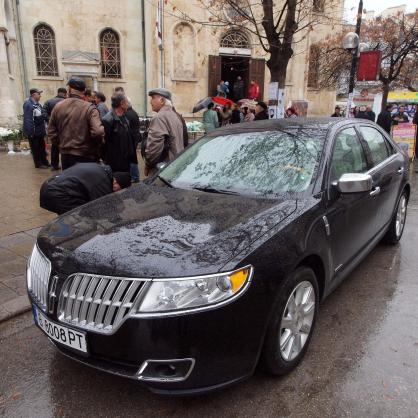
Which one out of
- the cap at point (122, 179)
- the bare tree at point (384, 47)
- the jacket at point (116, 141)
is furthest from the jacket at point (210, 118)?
the bare tree at point (384, 47)

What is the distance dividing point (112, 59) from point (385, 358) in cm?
1905

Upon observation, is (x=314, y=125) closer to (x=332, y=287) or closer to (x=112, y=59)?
(x=332, y=287)

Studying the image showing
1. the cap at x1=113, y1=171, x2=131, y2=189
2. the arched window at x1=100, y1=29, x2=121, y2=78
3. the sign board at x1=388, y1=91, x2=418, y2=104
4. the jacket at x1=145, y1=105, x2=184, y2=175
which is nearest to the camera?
the cap at x1=113, y1=171, x2=131, y2=189

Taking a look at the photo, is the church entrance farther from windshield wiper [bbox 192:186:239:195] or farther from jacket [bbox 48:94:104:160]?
windshield wiper [bbox 192:186:239:195]

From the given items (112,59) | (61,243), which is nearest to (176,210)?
(61,243)

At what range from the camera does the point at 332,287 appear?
303 centimetres

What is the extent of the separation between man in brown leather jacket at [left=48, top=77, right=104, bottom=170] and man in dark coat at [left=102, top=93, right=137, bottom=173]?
43cm

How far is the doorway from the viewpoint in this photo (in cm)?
2003

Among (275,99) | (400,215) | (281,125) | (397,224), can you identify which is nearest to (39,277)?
(281,125)

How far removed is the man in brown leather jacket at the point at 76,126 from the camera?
4949 mm

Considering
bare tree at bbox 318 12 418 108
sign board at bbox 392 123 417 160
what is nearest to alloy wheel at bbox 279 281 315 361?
sign board at bbox 392 123 417 160

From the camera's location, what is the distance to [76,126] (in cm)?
501

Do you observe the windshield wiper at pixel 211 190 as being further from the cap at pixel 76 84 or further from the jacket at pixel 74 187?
the cap at pixel 76 84

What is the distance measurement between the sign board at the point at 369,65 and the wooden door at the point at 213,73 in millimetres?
8649
